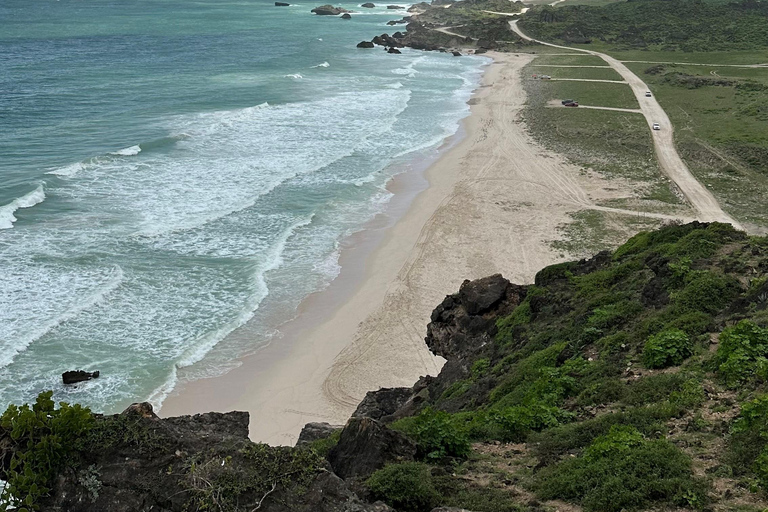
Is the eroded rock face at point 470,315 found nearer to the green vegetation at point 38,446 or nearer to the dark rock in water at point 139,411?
the dark rock in water at point 139,411

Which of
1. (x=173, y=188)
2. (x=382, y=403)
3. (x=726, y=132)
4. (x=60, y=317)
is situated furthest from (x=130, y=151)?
(x=726, y=132)

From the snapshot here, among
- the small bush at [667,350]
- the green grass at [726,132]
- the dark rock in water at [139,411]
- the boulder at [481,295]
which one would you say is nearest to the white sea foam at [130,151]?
the boulder at [481,295]

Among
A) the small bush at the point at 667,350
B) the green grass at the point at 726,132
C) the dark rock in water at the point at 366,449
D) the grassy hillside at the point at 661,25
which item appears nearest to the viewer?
the dark rock in water at the point at 366,449

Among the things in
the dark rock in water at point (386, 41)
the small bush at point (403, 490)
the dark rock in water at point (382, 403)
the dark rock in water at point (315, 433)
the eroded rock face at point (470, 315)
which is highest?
the dark rock in water at point (386, 41)

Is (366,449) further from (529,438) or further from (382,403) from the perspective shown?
(382,403)

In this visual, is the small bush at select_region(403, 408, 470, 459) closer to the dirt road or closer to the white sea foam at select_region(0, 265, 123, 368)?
the white sea foam at select_region(0, 265, 123, 368)

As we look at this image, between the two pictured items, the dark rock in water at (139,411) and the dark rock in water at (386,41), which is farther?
the dark rock in water at (386,41)

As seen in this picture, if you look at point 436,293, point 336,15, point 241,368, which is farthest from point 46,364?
point 336,15
